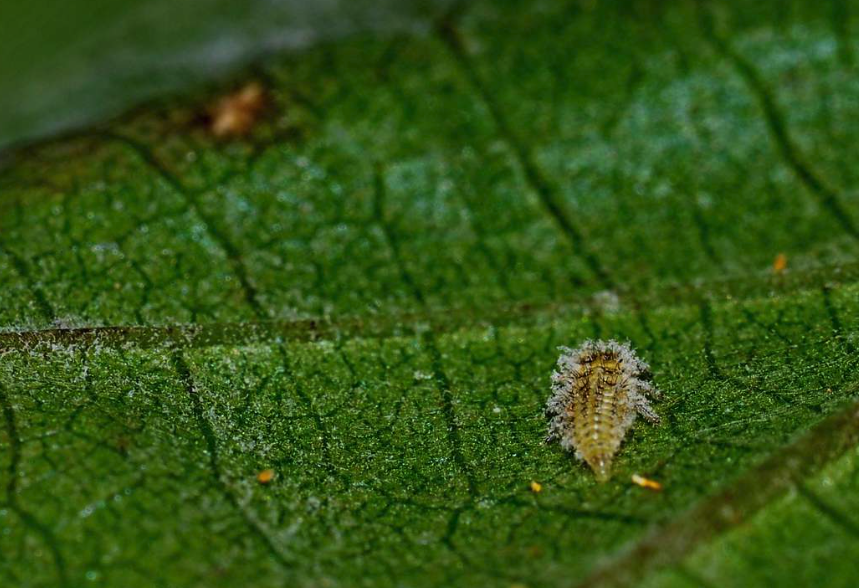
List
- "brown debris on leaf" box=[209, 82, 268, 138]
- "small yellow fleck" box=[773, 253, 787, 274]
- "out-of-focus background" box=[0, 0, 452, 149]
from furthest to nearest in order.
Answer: "out-of-focus background" box=[0, 0, 452, 149], "brown debris on leaf" box=[209, 82, 268, 138], "small yellow fleck" box=[773, 253, 787, 274]

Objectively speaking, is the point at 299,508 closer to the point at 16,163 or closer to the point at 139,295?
the point at 139,295

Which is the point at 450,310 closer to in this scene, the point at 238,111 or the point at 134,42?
the point at 238,111

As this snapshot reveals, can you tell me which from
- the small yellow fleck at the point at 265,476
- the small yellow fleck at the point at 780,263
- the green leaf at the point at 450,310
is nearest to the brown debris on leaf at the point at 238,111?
the green leaf at the point at 450,310

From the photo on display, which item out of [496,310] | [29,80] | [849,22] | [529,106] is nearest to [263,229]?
[496,310]

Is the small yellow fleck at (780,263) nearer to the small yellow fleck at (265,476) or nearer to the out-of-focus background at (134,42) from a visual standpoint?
the out-of-focus background at (134,42)

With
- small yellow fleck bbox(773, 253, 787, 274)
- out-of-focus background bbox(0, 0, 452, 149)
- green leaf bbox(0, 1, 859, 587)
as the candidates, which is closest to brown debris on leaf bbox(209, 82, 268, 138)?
green leaf bbox(0, 1, 859, 587)

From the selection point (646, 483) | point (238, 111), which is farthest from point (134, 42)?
point (646, 483)

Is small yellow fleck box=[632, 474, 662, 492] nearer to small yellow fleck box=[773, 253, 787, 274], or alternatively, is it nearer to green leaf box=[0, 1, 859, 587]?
green leaf box=[0, 1, 859, 587]
